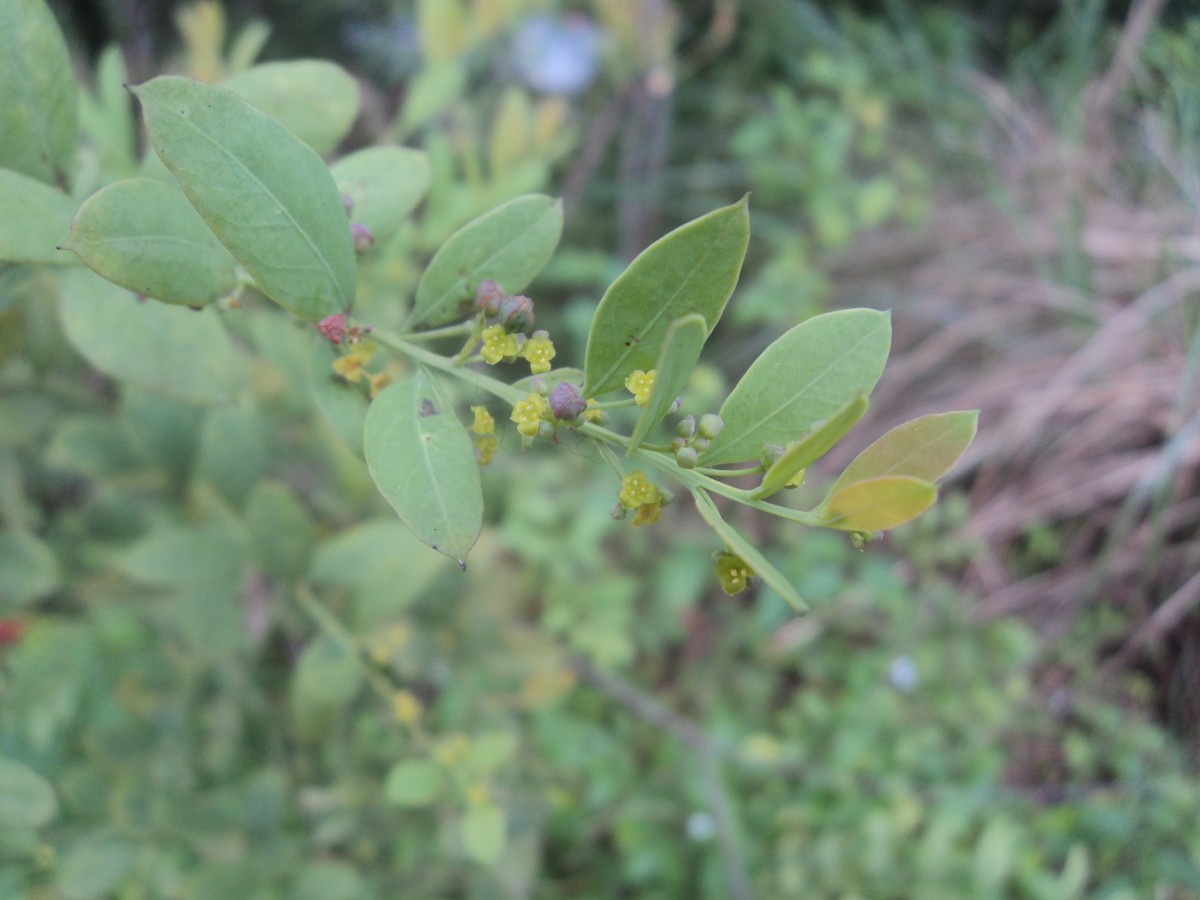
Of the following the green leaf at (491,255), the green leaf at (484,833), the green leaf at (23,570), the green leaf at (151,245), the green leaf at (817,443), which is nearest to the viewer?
the green leaf at (817,443)

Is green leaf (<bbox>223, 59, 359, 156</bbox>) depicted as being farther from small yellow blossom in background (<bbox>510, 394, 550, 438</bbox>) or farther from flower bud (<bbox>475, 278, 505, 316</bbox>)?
small yellow blossom in background (<bbox>510, 394, 550, 438</bbox>)

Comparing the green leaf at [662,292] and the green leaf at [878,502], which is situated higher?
the green leaf at [662,292]

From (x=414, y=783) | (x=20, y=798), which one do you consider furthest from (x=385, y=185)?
(x=414, y=783)

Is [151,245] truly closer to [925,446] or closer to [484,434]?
[484,434]

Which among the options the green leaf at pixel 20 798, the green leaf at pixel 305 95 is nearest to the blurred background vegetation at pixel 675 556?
the green leaf at pixel 20 798

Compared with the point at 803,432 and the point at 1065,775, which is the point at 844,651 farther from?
the point at 803,432

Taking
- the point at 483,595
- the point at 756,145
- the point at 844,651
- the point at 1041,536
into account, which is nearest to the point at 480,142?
the point at 756,145

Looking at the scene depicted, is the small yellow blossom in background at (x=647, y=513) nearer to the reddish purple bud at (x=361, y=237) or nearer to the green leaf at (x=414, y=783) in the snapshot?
the reddish purple bud at (x=361, y=237)
